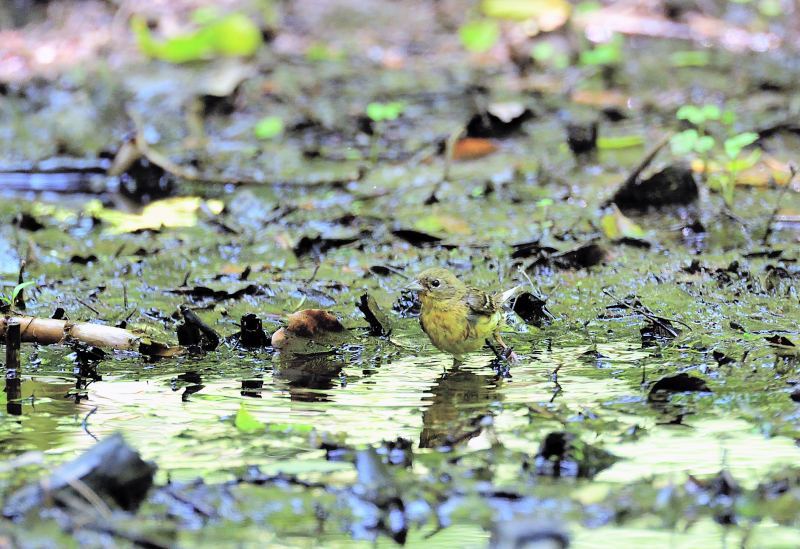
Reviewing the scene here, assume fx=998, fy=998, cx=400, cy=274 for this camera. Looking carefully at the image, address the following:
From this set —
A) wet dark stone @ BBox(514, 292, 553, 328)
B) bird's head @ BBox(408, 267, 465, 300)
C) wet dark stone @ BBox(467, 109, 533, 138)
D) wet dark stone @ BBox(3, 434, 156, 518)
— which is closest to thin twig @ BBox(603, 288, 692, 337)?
wet dark stone @ BBox(514, 292, 553, 328)

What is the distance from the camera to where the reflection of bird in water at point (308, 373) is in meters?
3.77

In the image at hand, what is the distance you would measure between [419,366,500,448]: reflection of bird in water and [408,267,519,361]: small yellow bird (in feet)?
0.50

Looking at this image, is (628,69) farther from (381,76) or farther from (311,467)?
(311,467)

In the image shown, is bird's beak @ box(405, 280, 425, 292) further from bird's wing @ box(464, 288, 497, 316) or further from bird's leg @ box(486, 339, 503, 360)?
bird's leg @ box(486, 339, 503, 360)

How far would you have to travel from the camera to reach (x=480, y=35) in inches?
403

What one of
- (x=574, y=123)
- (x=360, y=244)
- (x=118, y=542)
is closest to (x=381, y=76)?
(x=574, y=123)

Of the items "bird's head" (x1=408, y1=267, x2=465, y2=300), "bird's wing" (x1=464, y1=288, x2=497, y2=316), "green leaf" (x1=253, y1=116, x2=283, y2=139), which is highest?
"green leaf" (x1=253, y1=116, x2=283, y2=139)

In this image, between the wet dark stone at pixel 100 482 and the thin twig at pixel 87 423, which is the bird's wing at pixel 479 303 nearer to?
the thin twig at pixel 87 423

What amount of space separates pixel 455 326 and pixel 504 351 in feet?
0.93

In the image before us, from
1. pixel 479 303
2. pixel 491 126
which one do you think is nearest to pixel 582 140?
pixel 491 126

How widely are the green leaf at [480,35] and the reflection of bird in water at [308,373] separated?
6459 millimetres

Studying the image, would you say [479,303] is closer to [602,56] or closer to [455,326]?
[455,326]

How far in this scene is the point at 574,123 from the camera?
8086 millimetres

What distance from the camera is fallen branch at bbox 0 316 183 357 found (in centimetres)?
423
